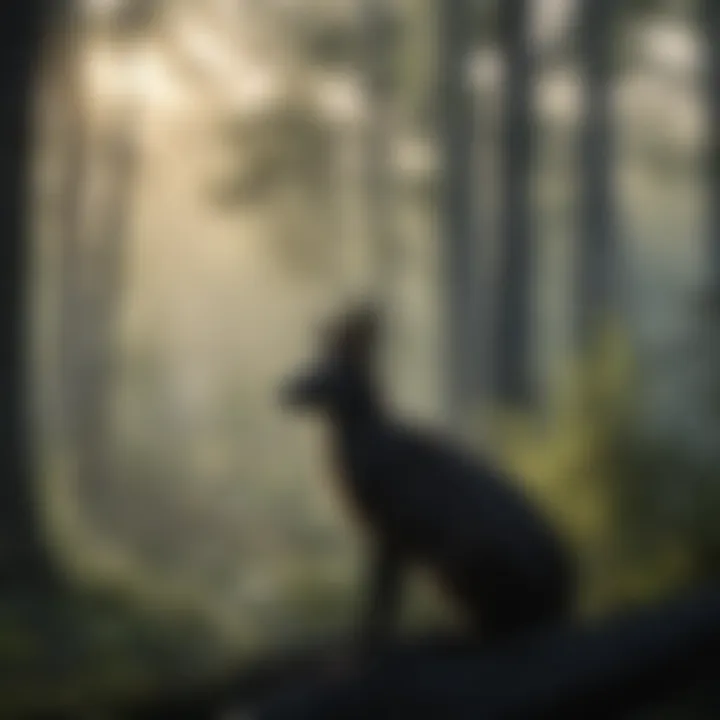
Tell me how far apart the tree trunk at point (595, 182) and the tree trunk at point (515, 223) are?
57 mm

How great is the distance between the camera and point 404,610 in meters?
1.23

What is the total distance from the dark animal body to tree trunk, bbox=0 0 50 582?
0.24 m

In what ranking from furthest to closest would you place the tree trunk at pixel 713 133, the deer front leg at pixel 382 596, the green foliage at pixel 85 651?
the tree trunk at pixel 713 133
the deer front leg at pixel 382 596
the green foliage at pixel 85 651

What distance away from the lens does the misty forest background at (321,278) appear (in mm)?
1138

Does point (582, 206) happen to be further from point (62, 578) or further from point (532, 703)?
point (62, 578)

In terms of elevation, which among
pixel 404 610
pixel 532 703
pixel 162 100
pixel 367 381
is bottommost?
pixel 532 703

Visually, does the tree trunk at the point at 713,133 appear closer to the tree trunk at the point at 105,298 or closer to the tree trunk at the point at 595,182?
the tree trunk at the point at 595,182

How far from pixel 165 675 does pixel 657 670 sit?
0.48 m

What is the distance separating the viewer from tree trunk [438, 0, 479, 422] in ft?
4.05

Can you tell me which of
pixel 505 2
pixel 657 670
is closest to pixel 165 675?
pixel 657 670

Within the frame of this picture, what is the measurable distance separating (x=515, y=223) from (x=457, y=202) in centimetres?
7

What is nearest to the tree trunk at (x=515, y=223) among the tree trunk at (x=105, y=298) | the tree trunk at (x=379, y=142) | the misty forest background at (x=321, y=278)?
the misty forest background at (x=321, y=278)

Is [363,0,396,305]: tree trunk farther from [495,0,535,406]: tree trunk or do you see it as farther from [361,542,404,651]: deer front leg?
[361,542,404,651]: deer front leg

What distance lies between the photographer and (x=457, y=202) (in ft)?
4.08
